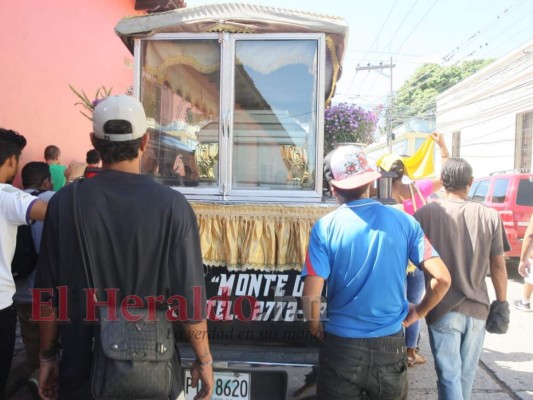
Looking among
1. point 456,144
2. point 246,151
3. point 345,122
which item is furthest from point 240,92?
point 456,144

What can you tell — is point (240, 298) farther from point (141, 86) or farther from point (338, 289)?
point (141, 86)

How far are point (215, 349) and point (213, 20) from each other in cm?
220

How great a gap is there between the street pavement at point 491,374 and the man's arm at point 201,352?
1748 millimetres

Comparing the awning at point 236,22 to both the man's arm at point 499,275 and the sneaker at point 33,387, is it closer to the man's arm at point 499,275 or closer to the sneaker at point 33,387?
the man's arm at point 499,275

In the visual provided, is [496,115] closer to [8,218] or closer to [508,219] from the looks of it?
[508,219]

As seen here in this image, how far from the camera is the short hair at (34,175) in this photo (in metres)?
3.34

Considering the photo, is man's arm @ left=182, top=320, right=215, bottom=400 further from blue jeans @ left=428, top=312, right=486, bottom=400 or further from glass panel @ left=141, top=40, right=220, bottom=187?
glass panel @ left=141, top=40, right=220, bottom=187

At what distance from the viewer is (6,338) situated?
2395 mm

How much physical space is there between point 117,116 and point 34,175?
196 centimetres

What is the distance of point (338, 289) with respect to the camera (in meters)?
2.14

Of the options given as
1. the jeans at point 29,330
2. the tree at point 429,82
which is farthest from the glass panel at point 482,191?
the tree at point 429,82

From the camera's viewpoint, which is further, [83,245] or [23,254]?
[23,254]

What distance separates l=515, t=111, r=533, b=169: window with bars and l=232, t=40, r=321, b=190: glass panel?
14.9 m

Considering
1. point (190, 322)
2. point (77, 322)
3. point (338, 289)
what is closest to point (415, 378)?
point (338, 289)
